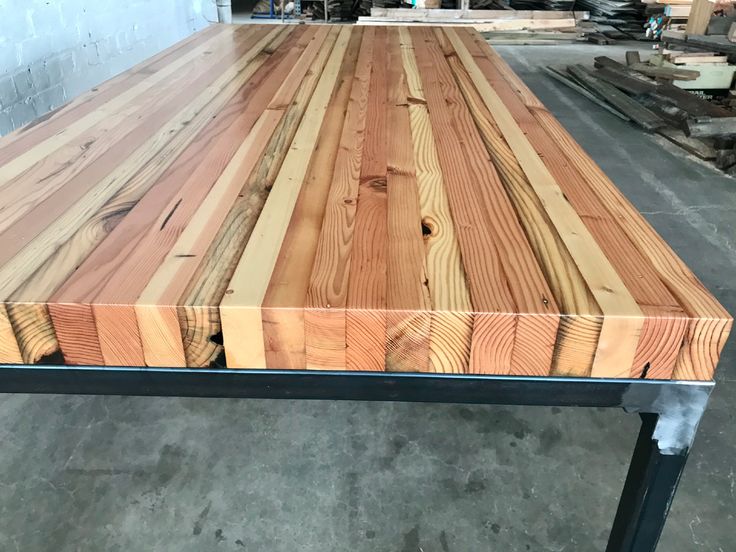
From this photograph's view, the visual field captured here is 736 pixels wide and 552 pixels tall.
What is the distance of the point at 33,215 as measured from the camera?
2.83ft

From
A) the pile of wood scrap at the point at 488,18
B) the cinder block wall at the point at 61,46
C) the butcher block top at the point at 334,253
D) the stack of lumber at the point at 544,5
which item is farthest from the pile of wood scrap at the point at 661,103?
the cinder block wall at the point at 61,46

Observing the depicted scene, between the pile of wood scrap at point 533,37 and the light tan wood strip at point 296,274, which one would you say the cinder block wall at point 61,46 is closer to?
the light tan wood strip at point 296,274

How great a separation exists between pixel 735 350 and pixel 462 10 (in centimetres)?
512

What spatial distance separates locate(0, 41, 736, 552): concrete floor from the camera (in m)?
1.11

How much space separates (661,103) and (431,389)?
11.5 feet

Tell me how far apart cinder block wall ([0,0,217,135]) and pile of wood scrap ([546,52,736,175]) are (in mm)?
2770

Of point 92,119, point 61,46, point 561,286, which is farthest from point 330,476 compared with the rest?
point 61,46

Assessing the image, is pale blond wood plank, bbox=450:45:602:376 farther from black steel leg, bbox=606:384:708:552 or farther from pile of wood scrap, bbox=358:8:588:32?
pile of wood scrap, bbox=358:8:588:32

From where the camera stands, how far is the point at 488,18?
598cm

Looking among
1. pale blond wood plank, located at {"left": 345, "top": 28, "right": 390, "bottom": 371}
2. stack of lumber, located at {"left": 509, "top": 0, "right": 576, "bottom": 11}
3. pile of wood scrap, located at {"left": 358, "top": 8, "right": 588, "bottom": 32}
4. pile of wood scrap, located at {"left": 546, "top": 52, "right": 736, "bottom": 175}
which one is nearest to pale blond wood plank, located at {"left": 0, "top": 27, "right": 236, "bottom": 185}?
pale blond wood plank, located at {"left": 345, "top": 28, "right": 390, "bottom": 371}

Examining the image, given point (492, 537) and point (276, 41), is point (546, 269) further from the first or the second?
point (276, 41)

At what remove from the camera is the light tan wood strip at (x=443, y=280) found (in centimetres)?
65

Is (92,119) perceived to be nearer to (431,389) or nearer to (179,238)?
(179,238)

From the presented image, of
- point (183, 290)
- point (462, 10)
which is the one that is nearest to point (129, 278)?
point (183, 290)
